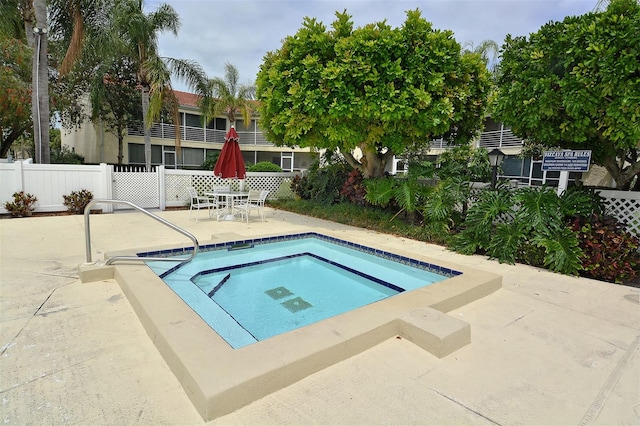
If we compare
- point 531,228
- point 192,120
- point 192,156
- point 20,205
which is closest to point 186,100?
point 192,120

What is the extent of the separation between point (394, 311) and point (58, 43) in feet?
57.9

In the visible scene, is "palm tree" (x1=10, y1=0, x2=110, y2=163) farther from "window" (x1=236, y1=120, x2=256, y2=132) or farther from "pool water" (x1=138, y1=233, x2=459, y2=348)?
"window" (x1=236, y1=120, x2=256, y2=132)

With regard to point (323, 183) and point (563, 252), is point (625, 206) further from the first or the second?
point (323, 183)

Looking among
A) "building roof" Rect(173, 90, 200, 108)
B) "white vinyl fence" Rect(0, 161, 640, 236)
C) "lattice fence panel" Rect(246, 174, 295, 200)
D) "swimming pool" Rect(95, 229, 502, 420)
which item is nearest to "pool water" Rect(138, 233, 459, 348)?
"swimming pool" Rect(95, 229, 502, 420)

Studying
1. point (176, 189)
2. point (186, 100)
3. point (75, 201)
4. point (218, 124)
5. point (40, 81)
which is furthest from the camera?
point (218, 124)

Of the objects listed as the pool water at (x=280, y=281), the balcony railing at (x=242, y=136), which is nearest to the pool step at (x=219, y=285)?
the pool water at (x=280, y=281)

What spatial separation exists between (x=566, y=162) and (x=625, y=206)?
153 cm

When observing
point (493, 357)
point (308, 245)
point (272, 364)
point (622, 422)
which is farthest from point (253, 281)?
point (622, 422)

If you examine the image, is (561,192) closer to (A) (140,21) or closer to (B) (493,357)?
(B) (493,357)

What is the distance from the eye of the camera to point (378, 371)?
8.93 ft

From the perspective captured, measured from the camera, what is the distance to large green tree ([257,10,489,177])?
302 inches

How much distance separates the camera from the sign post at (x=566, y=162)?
5.99 metres

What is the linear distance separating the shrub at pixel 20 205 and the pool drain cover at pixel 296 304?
919cm

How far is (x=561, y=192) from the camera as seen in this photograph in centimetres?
641
